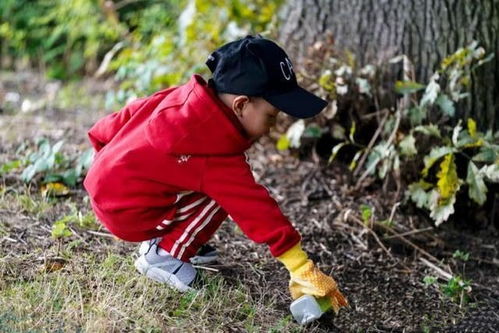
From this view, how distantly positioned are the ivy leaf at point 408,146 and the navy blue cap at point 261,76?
3.72 ft

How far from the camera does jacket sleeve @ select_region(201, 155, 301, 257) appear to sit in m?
2.86

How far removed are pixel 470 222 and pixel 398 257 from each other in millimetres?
632

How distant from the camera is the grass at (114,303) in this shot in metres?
2.82

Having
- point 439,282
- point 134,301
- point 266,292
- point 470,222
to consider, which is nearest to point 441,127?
point 470,222

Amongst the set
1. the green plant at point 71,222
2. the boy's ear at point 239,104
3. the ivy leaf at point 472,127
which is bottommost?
the ivy leaf at point 472,127

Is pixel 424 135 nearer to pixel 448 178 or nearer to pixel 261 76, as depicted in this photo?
pixel 448 178

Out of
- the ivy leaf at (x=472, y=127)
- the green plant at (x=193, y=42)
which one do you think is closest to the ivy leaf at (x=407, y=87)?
the ivy leaf at (x=472, y=127)

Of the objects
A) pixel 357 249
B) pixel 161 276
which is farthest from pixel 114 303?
pixel 357 249

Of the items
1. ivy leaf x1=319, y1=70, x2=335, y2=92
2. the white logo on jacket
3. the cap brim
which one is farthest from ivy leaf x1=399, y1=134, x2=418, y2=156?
the white logo on jacket

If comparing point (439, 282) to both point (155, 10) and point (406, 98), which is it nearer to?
point (406, 98)

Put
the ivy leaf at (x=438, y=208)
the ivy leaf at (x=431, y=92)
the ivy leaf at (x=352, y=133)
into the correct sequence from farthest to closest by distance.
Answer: the ivy leaf at (x=352, y=133), the ivy leaf at (x=431, y=92), the ivy leaf at (x=438, y=208)

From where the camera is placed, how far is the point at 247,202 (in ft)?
9.39

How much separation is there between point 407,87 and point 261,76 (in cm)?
141

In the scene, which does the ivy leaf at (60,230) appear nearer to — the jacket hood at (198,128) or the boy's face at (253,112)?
the jacket hood at (198,128)
